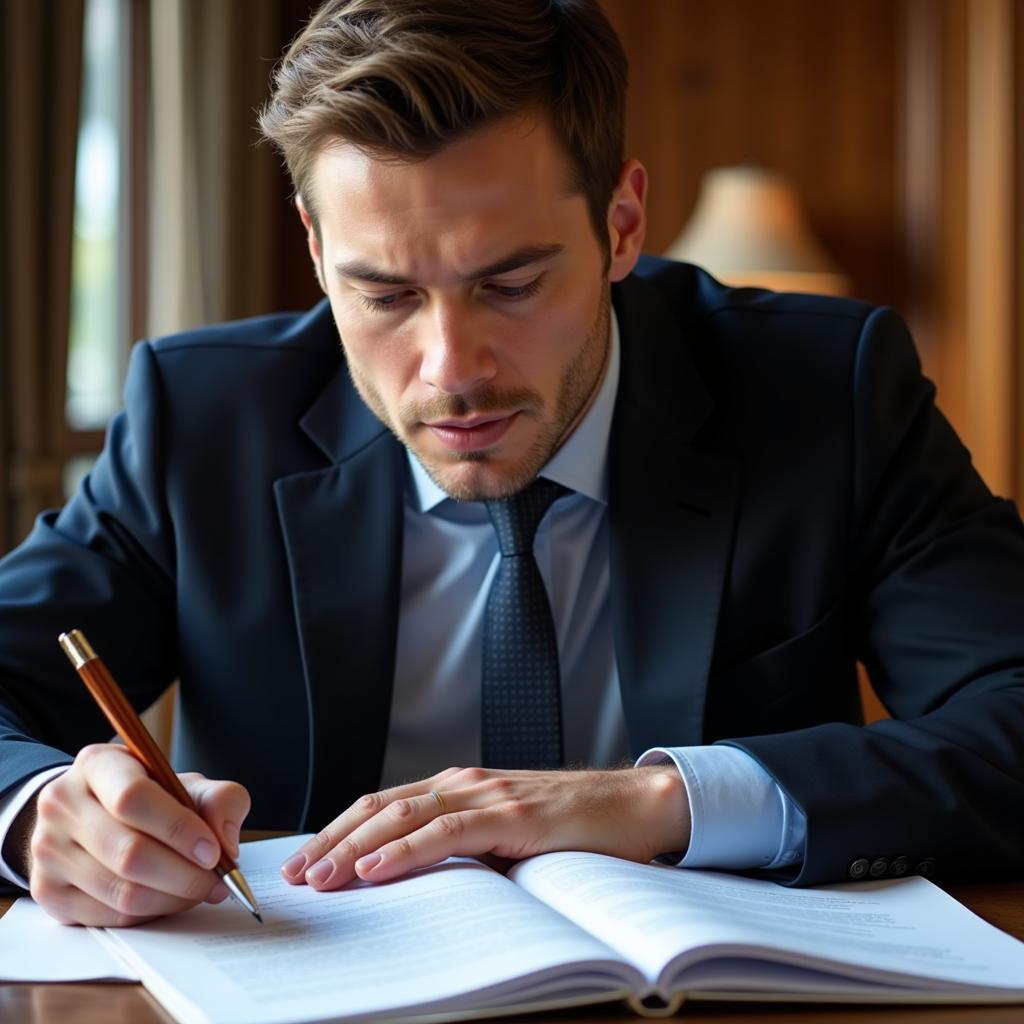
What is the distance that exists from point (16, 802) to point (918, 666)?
0.97 metres

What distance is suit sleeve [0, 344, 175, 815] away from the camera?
1.66 metres

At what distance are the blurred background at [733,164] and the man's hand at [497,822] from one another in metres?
2.69

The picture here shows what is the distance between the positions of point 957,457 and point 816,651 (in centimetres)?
30

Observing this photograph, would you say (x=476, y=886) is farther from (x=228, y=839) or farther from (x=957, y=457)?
(x=957, y=457)

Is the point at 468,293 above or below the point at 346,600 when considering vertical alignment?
above

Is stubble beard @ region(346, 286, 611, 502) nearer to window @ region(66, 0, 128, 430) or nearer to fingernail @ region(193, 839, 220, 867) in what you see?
fingernail @ region(193, 839, 220, 867)

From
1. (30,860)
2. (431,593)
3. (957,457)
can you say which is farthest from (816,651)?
(30,860)

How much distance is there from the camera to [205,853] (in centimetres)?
112

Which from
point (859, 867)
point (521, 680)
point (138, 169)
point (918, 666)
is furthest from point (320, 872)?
point (138, 169)

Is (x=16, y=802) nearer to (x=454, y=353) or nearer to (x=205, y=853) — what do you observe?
(x=205, y=853)

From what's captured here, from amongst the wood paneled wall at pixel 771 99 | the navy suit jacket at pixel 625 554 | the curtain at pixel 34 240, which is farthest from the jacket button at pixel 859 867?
the wood paneled wall at pixel 771 99

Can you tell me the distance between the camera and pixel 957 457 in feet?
5.99

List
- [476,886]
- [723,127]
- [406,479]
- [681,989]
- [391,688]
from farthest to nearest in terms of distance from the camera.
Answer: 1. [723,127]
2. [406,479]
3. [391,688]
4. [476,886]
5. [681,989]

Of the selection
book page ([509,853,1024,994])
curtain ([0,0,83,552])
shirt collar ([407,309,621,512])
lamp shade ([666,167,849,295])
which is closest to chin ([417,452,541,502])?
shirt collar ([407,309,621,512])
